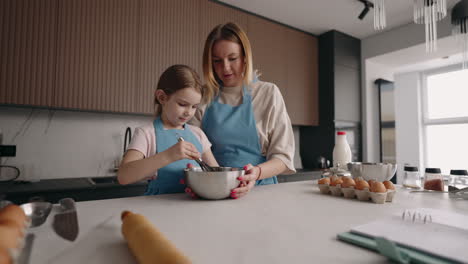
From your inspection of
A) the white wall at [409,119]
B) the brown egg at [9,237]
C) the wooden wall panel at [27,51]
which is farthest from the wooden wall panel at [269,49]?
the white wall at [409,119]

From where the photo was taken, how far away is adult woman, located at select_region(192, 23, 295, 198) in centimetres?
119

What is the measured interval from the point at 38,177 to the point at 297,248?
233 cm

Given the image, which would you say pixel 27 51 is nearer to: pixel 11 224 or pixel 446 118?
pixel 11 224

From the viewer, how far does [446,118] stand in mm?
4434

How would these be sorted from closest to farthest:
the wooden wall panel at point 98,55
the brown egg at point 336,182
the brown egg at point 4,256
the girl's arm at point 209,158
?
1. the brown egg at point 4,256
2. the brown egg at point 336,182
3. the girl's arm at point 209,158
4. the wooden wall panel at point 98,55

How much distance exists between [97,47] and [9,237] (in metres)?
2.11

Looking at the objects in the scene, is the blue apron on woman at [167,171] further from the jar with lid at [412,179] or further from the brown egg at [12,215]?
the jar with lid at [412,179]

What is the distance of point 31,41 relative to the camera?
1.85 metres

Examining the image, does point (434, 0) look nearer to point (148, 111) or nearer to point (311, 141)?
point (148, 111)

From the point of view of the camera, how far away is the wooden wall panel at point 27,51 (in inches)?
69.9

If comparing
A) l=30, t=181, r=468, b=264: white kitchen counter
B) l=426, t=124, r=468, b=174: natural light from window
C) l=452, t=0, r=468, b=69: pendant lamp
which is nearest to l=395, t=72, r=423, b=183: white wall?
l=426, t=124, r=468, b=174: natural light from window

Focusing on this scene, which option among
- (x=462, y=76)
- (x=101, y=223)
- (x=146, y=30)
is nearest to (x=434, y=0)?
(x=101, y=223)

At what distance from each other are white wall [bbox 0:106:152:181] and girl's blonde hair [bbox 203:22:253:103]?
150cm

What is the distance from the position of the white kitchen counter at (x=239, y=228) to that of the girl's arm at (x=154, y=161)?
0.33 feet
